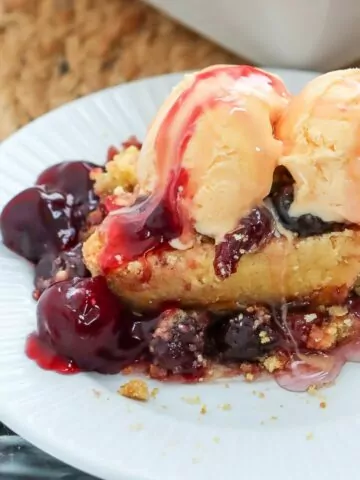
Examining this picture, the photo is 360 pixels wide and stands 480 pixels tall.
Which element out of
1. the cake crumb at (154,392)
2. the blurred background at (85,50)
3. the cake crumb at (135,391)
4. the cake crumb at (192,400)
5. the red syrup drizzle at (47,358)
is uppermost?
the blurred background at (85,50)

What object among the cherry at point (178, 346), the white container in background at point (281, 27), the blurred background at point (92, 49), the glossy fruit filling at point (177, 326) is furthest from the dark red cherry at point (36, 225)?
the white container in background at point (281, 27)

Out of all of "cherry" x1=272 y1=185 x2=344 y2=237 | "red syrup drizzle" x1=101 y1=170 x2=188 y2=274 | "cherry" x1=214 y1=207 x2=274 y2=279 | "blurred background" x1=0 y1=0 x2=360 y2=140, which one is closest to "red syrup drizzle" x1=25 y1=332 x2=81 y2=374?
"red syrup drizzle" x1=101 y1=170 x2=188 y2=274

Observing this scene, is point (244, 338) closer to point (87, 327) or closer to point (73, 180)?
point (87, 327)

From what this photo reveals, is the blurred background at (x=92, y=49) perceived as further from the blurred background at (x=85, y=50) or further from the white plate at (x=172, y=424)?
the white plate at (x=172, y=424)

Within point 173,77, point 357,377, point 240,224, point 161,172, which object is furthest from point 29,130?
point 357,377

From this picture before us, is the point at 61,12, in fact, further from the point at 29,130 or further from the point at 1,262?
the point at 1,262

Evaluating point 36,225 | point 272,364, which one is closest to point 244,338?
point 272,364

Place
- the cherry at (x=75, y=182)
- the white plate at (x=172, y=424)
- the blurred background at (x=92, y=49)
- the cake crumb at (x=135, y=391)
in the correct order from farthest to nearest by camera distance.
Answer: the blurred background at (x=92, y=49), the cherry at (x=75, y=182), the cake crumb at (x=135, y=391), the white plate at (x=172, y=424)
